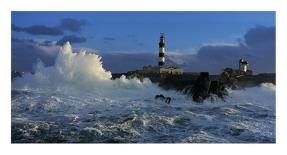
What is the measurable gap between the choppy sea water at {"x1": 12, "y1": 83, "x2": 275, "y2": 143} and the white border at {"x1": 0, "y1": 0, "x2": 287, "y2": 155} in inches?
2.4

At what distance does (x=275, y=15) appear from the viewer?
777 cm

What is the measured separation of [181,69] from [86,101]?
3.00 feet

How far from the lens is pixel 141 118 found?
7875 mm

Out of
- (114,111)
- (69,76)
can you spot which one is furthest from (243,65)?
(69,76)

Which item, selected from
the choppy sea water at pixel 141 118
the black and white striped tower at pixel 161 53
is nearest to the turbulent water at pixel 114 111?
the choppy sea water at pixel 141 118

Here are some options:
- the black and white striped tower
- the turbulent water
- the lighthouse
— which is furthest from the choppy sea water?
the black and white striped tower

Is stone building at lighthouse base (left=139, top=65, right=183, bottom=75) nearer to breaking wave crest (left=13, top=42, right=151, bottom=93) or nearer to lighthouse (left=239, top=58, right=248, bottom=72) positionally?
breaking wave crest (left=13, top=42, right=151, bottom=93)

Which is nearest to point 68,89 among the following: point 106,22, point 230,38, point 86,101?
point 86,101
